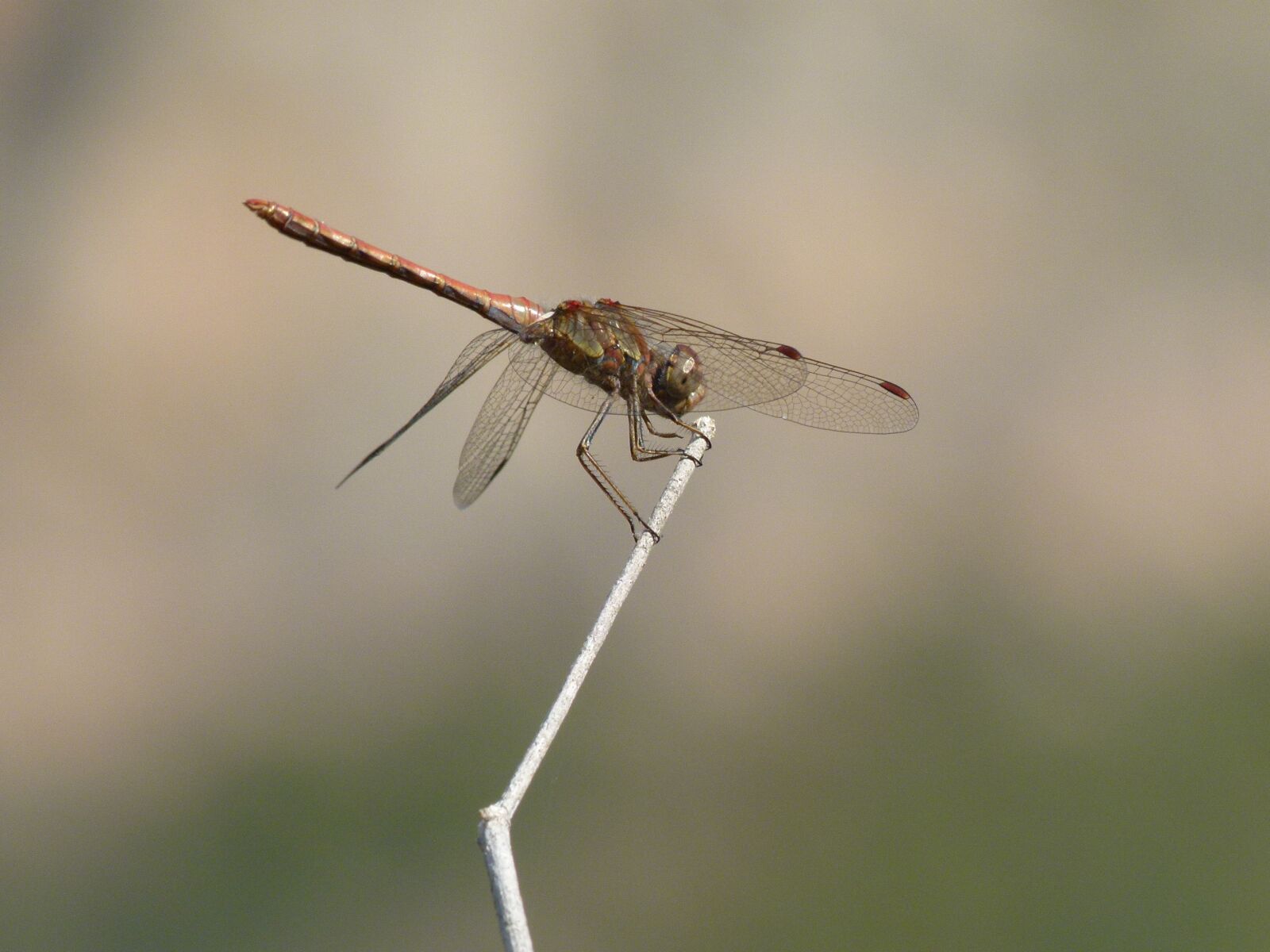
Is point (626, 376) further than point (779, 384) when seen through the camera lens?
No

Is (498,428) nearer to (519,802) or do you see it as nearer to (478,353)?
(478,353)

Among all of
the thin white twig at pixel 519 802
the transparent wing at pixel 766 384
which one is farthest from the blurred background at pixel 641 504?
the thin white twig at pixel 519 802

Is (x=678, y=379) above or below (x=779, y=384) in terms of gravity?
below

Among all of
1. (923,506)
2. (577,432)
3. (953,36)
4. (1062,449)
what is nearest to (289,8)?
(577,432)

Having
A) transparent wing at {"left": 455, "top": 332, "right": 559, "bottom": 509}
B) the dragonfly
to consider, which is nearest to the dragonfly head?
the dragonfly

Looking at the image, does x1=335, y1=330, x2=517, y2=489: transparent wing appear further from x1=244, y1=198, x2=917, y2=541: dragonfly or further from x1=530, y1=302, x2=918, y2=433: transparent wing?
x1=530, y1=302, x2=918, y2=433: transparent wing

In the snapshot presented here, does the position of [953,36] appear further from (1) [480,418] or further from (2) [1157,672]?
(1) [480,418]

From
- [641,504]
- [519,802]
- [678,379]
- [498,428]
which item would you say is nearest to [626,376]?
[678,379]
